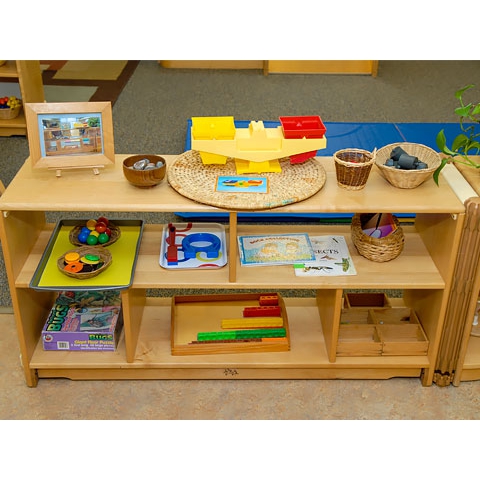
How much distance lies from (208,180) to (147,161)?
23 cm

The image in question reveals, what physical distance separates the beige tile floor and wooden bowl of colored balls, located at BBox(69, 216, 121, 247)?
536mm

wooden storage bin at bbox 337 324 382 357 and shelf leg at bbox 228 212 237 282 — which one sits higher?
shelf leg at bbox 228 212 237 282

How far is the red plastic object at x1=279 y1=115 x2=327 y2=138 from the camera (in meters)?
2.36

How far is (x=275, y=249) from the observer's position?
257 centimetres

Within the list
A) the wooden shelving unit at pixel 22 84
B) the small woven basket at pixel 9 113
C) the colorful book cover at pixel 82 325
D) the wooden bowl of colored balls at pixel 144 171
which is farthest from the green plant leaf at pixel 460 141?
the small woven basket at pixel 9 113

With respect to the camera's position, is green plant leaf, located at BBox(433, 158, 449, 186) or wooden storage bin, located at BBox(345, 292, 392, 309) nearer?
green plant leaf, located at BBox(433, 158, 449, 186)

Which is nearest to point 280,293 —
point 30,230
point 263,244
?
point 263,244

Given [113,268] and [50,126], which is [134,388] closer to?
[113,268]

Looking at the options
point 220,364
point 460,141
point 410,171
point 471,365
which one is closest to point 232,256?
point 220,364

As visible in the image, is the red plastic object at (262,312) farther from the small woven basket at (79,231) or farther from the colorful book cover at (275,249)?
the small woven basket at (79,231)

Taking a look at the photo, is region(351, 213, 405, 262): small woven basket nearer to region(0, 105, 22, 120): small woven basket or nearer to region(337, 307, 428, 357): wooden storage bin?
region(337, 307, 428, 357): wooden storage bin

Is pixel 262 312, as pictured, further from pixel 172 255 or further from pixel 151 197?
pixel 151 197

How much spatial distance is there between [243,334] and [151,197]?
2.23 feet

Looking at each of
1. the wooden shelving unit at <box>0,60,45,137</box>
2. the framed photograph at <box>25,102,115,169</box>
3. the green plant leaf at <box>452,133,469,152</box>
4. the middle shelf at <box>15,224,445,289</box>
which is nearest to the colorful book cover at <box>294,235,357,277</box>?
the middle shelf at <box>15,224,445,289</box>
